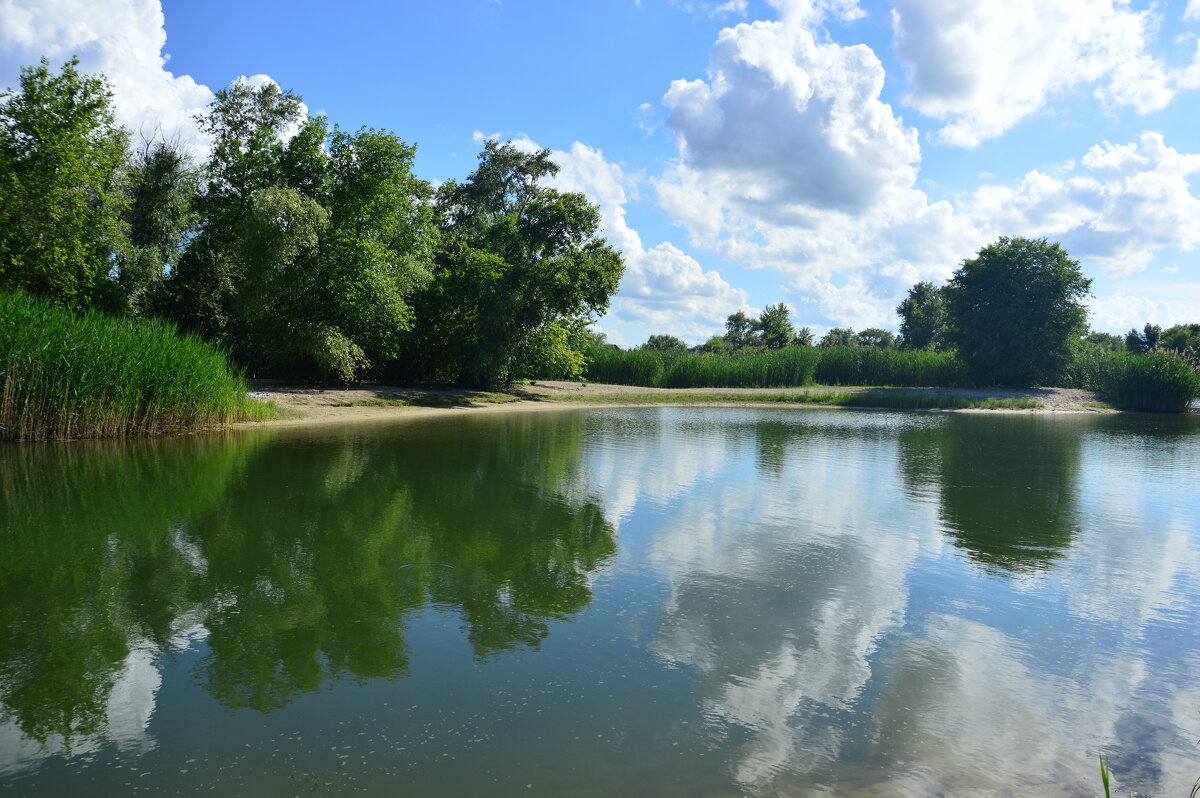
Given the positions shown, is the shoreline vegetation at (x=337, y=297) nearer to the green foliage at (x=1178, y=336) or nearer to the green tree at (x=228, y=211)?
the green tree at (x=228, y=211)

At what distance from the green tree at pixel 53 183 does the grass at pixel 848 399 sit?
855 inches

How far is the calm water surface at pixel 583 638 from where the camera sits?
4.10 metres

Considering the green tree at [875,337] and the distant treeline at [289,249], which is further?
the green tree at [875,337]

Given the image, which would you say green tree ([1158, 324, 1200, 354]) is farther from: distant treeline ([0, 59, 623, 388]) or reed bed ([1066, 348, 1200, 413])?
distant treeline ([0, 59, 623, 388])

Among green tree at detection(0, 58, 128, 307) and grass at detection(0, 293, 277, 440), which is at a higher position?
green tree at detection(0, 58, 128, 307)

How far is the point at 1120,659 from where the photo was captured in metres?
5.71

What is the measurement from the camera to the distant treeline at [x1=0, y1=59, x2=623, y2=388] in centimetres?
2302

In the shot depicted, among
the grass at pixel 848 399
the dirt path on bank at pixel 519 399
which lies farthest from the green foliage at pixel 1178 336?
the grass at pixel 848 399

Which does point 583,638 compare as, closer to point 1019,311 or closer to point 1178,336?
point 1019,311

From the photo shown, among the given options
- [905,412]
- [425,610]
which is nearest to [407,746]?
[425,610]

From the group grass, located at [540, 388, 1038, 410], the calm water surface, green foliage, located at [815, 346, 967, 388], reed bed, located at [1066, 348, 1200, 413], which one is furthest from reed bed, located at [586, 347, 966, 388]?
the calm water surface

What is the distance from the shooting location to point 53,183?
22531mm

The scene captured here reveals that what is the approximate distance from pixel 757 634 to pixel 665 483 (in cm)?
750

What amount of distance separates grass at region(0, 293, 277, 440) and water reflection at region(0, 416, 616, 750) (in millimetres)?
1556
